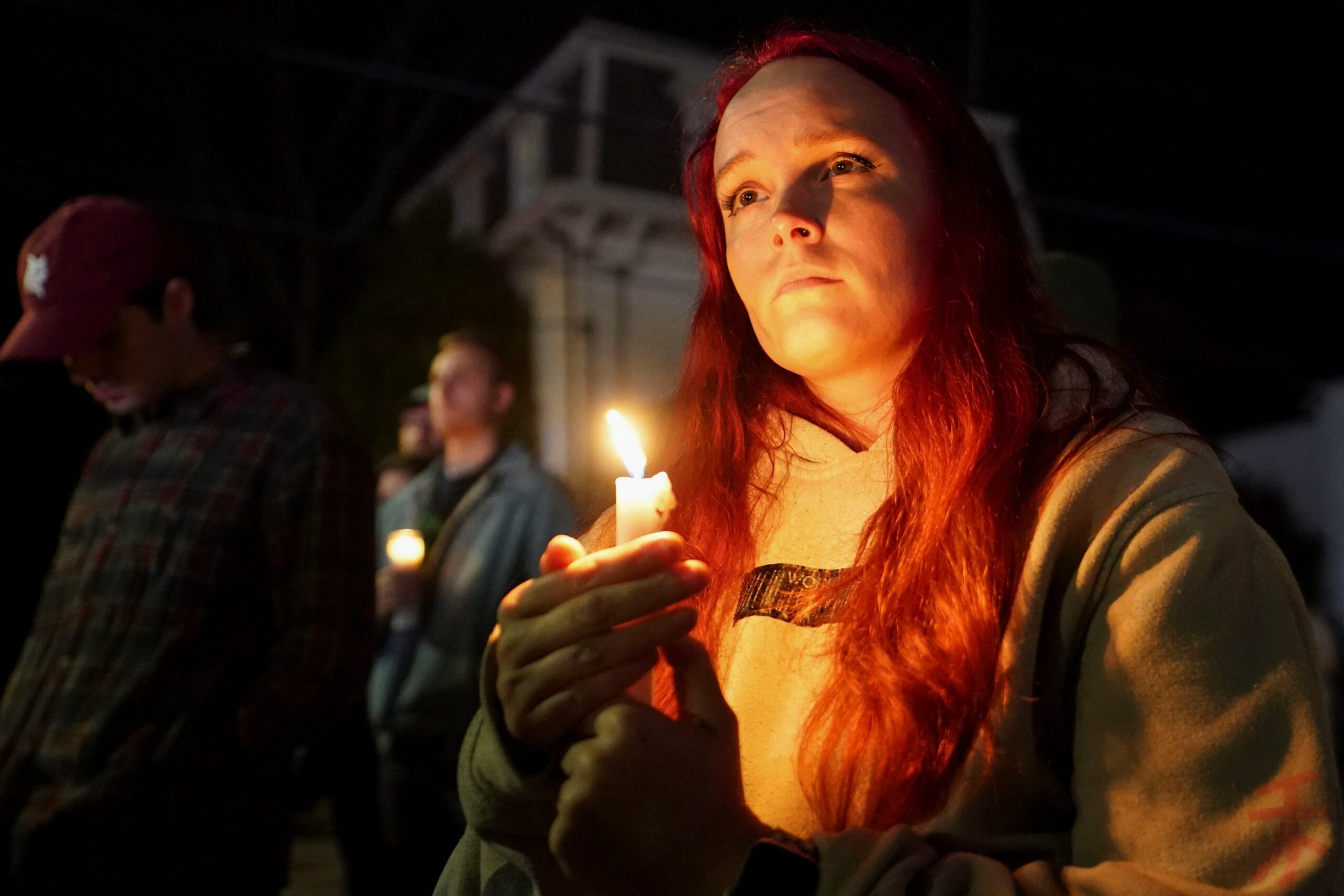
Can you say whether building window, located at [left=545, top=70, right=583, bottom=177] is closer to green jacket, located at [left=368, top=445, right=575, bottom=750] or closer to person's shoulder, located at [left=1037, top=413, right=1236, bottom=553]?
green jacket, located at [left=368, top=445, right=575, bottom=750]

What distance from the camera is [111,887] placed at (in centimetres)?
261

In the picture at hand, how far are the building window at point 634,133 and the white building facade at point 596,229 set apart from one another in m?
0.02

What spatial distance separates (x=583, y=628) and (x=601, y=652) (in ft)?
0.11

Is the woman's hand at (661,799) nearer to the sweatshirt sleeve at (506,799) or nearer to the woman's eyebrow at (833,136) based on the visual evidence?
the sweatshirt sleeve at (506,799)

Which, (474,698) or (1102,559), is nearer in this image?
(1102,559)

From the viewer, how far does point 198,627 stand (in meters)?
2.69

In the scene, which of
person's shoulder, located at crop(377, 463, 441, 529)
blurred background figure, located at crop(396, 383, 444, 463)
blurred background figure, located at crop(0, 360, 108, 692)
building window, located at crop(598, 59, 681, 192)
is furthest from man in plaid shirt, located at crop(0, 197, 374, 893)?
building window, located at crop(598, 59, 681, 192)

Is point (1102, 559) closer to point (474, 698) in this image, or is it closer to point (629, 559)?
point (629, 559)

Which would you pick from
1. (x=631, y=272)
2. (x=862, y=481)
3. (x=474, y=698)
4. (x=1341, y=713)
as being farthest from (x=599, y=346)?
(x=862, y=481)

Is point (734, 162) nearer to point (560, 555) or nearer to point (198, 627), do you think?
point (560, 555)

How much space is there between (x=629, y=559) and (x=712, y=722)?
0.24 meters

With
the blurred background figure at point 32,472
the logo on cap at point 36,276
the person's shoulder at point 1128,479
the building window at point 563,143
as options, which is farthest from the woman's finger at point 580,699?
the building window at point 563,143

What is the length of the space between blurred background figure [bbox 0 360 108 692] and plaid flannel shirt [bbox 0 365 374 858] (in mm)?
731

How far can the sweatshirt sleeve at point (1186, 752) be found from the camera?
1.21 meters
